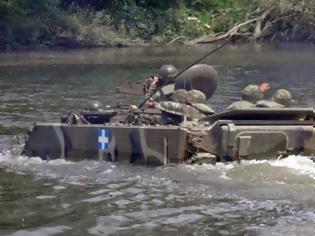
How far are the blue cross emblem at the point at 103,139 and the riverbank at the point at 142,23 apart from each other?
1085 inches

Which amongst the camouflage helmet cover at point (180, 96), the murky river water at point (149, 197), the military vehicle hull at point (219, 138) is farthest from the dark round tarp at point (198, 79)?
the murky river water at point (149, 197)

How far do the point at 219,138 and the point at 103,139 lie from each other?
1.83m

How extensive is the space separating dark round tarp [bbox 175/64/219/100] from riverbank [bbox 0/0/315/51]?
26266 millimetres

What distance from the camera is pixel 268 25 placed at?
45188 mm

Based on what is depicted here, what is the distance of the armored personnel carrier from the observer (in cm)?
1278

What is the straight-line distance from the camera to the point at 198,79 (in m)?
14.9

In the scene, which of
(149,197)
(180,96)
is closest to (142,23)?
(180,96)

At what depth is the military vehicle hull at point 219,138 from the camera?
12.8 meters

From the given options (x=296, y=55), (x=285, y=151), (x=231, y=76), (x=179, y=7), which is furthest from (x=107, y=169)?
(x=179, y=7)

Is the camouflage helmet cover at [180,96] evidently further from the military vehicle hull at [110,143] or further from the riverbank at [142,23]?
the riverbank at [142,23]

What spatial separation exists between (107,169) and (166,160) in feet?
3.06

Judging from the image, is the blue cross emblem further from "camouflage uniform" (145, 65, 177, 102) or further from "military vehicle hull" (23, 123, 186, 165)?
"camouflage uniform" (145, 65, 177, 102)

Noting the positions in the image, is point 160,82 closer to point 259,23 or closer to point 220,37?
point 220,37

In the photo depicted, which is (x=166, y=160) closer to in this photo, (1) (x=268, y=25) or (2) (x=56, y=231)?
(2) (x=56, y=231)
